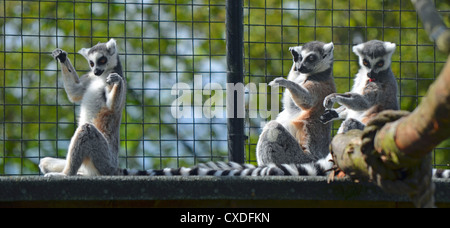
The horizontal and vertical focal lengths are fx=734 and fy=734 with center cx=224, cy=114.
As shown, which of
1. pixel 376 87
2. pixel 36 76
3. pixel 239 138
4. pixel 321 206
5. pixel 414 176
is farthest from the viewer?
pixel 36 76

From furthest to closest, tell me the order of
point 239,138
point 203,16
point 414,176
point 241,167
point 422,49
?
point 203,16
point 422,49
point 239,138
point 241,167
point 414,176

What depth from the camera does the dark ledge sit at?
12.9 feet

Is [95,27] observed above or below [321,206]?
above

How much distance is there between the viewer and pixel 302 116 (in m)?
6.59

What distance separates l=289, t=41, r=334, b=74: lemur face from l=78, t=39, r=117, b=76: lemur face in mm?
1564

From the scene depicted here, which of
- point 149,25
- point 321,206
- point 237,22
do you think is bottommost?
point 321,206

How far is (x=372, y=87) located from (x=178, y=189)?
2823 millimetres

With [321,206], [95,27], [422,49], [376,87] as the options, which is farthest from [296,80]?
[95,27]

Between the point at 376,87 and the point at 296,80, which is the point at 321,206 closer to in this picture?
the point at 376,87

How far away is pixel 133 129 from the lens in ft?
46.0

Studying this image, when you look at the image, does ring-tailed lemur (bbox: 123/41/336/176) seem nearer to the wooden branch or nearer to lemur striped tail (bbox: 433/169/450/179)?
lemur striped tail (bbox: 433/169/450/179)

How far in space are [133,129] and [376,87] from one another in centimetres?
836

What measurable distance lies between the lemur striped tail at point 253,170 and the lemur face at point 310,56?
169cm

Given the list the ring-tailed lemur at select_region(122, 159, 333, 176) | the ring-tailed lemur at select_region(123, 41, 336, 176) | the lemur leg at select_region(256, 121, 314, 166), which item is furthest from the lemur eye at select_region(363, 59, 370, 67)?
the ring-tailed lemur at select_region(122, 159, 333, 176)
